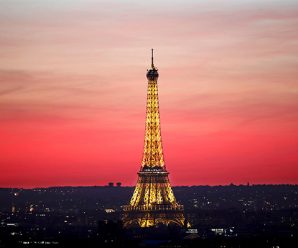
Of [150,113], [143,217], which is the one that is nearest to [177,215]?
[143,217]

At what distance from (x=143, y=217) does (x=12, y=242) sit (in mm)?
33649

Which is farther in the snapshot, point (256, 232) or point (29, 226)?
point (29, 226)

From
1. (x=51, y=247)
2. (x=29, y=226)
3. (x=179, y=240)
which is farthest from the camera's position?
(x=29, y=226)

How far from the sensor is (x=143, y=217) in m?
174

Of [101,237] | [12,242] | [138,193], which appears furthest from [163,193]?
[12,242]

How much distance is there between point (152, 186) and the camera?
16938cm

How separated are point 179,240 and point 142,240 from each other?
4472 mm

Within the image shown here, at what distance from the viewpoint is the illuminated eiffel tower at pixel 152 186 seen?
539 ft

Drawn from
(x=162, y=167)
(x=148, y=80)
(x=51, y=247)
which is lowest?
(x=51, y=247)

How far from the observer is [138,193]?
170m

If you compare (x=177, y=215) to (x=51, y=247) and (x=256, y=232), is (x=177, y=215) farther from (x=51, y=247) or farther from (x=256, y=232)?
(x=51, y=247)

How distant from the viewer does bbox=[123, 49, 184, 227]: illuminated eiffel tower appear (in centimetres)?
16425

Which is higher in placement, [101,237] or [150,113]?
[150,113]

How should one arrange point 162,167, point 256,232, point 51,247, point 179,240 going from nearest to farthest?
1. point 51,247
2. point 179,240
3. point 162,167
4. point 256,232
